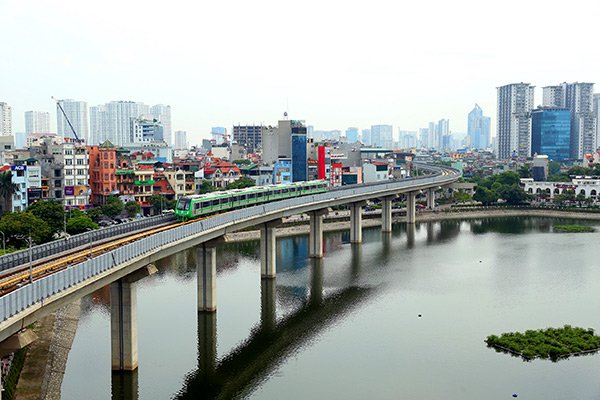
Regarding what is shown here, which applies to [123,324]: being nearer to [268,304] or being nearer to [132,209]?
[268,304]


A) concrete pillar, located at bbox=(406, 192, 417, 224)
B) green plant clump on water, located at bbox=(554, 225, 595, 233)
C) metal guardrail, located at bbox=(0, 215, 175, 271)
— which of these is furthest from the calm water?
concrete pillar, located at bbox=(406, 192, 417, 224)

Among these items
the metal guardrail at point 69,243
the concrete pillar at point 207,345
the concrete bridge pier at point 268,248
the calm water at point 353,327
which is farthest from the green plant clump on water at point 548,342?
the metal guardrail at point 69,243

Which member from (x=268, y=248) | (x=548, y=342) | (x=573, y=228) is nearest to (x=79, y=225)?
(x=268, y=248)

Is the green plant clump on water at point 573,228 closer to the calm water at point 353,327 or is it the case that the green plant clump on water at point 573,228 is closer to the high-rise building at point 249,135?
the calm water at point 353,327

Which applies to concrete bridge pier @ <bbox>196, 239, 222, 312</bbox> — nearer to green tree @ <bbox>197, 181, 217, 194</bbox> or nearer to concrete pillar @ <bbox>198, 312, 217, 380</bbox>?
concrete pillar @ <bbox>198, 312, 217, 380</bbox>

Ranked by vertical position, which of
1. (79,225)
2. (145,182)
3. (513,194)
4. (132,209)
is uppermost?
(145,182)

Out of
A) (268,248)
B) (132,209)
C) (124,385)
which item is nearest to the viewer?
(124,385)

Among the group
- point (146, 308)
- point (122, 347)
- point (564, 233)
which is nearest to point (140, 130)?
point (564, 233)
